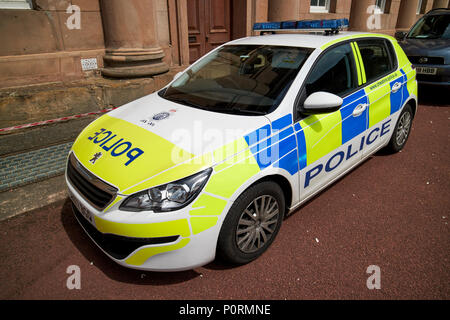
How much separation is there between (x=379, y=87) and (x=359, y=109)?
1.90ft

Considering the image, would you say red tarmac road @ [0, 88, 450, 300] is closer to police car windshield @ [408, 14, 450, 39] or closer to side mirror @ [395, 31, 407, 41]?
police car windshield @ [408, 14, 450, 39]

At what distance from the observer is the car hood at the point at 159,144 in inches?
84.4

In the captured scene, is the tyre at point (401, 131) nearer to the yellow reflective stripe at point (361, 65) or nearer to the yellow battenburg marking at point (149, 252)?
the yellow reflective stripe at point (361, 65)

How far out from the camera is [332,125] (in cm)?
286

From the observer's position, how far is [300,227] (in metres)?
3.03

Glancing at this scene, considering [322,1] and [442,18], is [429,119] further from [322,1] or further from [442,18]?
[322,1]

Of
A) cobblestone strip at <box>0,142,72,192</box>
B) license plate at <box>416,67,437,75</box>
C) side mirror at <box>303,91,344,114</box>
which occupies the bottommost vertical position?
cobblestone strip at <box>0,142,72,192</box>

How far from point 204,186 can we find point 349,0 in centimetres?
1150

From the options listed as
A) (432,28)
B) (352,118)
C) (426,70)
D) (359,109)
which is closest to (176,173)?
(352,118)

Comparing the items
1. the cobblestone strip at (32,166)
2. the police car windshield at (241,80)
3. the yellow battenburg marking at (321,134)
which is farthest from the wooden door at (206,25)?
the yellow battenburg marking at (321,134)

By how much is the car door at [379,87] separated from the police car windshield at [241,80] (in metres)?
0.95

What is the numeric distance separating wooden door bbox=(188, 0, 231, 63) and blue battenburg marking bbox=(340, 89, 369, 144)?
5392mm

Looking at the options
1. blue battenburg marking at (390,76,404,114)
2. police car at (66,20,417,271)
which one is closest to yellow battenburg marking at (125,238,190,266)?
police car at (66,20,417,271)

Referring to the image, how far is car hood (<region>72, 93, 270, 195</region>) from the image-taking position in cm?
214
